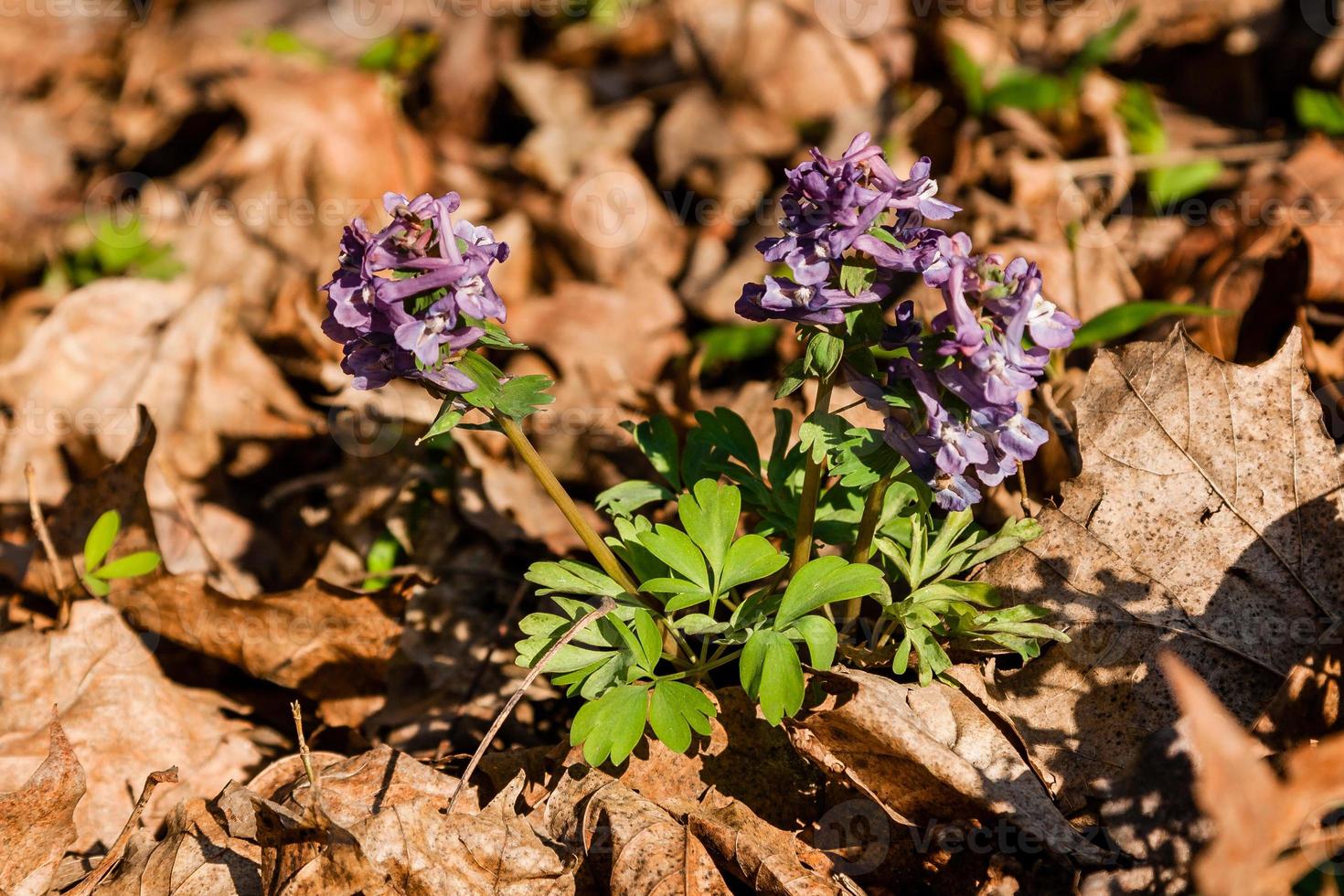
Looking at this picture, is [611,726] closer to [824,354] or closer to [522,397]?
[522,397]

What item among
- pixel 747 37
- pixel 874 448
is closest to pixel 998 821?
pixel 874 448

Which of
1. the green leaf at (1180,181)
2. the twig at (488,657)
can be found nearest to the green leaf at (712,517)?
the twig at (488,657)

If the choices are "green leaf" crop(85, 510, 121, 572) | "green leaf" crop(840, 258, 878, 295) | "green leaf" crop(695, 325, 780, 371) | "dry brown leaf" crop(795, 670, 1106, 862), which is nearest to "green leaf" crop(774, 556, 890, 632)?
"dry brown leaf" crop(795, 670, 1106, 862)

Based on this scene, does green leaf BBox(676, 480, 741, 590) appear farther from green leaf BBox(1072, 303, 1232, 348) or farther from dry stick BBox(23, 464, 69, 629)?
dry stick BBox(23, 464, 69, 629)

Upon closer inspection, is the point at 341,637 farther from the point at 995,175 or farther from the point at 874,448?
the point at 995,175

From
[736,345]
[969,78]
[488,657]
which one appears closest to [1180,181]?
[969,78]

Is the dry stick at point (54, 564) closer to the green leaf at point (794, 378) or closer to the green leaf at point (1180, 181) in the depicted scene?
the green leaf at point (794, 378)
